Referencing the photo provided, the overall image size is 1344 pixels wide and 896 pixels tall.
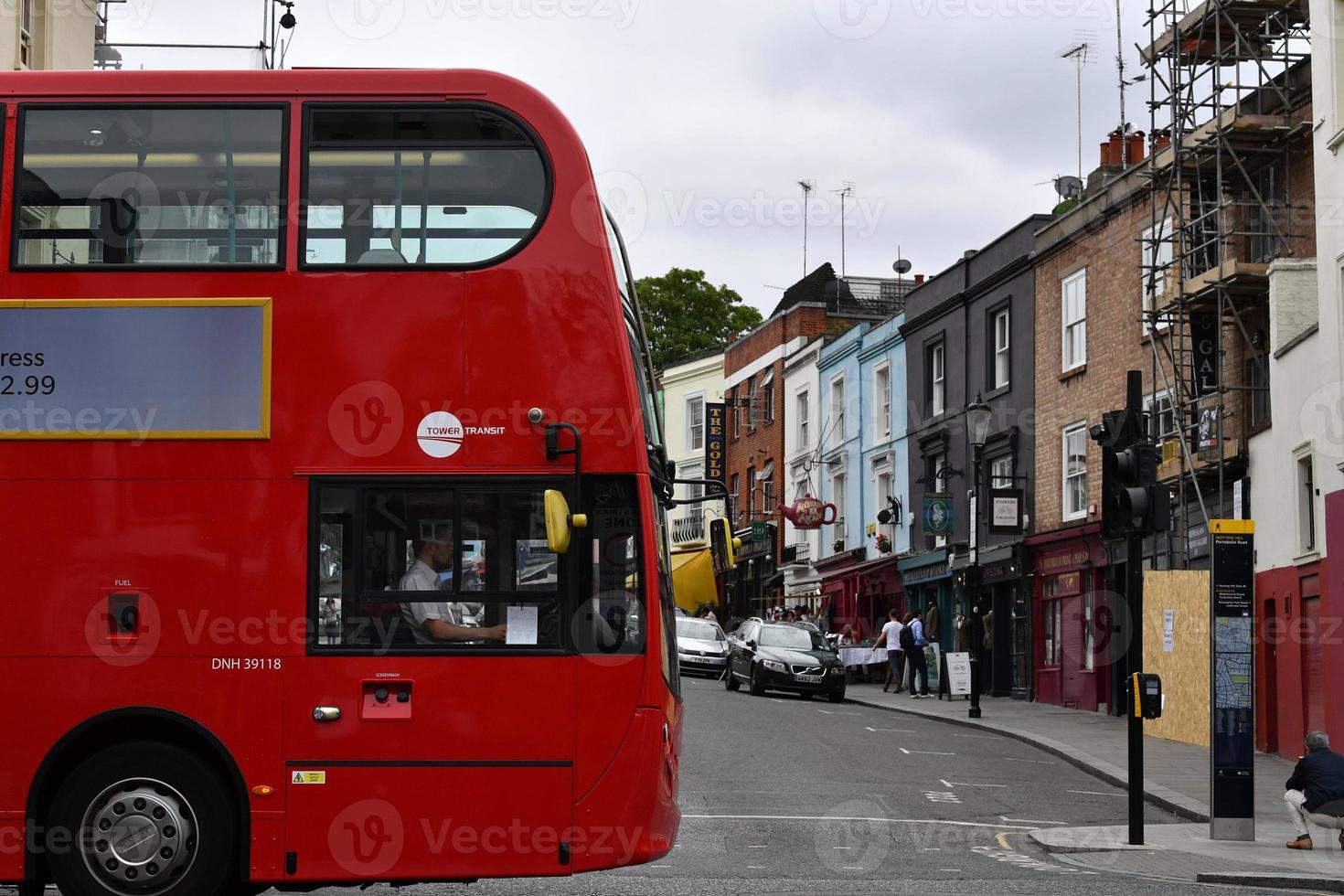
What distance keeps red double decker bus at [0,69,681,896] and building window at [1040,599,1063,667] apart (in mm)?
26055

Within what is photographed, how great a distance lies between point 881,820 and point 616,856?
727cm

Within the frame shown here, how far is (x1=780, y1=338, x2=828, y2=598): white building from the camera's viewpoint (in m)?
52.0

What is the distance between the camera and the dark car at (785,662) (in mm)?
33938

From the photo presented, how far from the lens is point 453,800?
9.69 metres

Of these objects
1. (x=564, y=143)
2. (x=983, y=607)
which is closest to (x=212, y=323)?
(x=564, y=143)

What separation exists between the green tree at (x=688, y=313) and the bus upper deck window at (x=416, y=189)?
62.1 m

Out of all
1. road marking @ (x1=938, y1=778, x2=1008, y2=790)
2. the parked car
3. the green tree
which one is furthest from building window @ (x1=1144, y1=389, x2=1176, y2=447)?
the green tree

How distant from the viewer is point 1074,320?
114 feet

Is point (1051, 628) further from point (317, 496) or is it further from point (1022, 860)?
point (317, 496)

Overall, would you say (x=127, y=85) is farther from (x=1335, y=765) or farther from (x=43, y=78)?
(x=1335, y=765)

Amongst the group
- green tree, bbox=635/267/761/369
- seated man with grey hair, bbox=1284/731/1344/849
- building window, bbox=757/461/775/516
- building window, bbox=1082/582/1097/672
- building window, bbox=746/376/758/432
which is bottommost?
seated man with grey hair, bbox=1284/731/1344/849

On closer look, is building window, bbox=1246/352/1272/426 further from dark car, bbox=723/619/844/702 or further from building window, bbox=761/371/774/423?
building window, bbox=761/371/774/423

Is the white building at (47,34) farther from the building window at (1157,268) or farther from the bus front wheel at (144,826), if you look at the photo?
the bus front wheel at (144,826)

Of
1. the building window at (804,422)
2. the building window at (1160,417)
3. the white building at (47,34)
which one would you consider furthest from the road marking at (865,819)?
the building window at (804,422)
